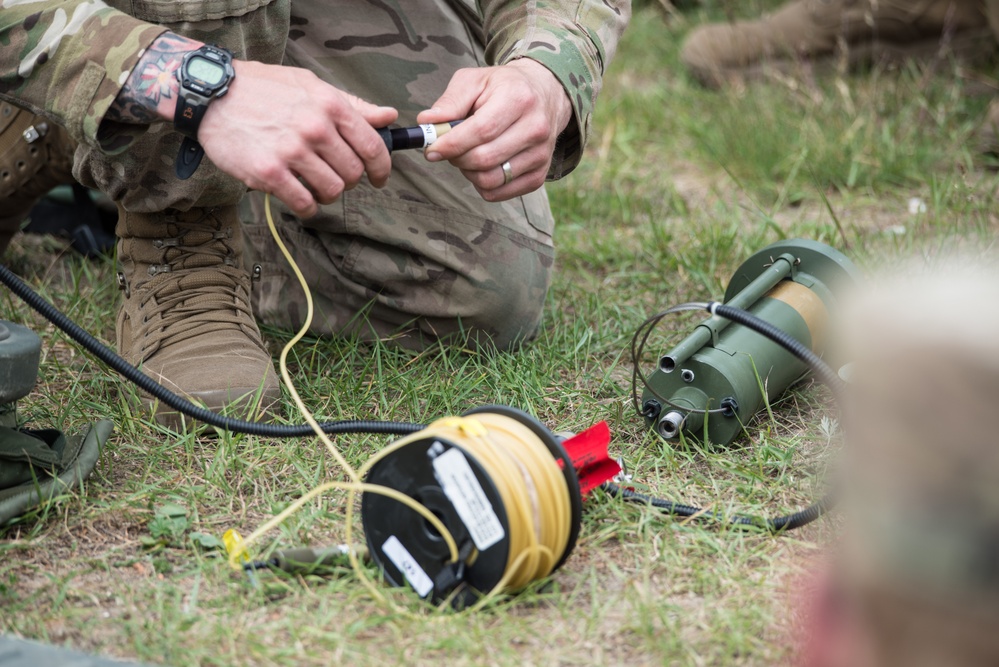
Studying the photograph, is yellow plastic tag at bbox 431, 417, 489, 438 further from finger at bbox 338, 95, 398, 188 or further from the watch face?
the watch face

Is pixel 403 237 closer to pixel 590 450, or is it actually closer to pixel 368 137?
pixel 368 137

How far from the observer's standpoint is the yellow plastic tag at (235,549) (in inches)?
55.3

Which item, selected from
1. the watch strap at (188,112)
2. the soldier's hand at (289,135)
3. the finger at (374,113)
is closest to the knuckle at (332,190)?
the soldier's hand at (289,135)

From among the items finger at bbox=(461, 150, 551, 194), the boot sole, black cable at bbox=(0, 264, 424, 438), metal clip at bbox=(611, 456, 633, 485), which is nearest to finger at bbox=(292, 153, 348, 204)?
finger at bbox=(461, 150, 551, 194)

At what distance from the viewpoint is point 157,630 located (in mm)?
1277

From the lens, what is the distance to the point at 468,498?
4.08 feet

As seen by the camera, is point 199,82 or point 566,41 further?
point 566,41

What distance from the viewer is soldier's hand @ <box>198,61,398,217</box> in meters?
1.45

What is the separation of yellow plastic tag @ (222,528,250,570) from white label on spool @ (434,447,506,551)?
1.12ft

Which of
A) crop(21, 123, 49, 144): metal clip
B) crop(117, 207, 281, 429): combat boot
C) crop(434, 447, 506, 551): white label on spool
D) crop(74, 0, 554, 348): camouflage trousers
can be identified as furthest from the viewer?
crop(21, 123, 49, 144): metal clip

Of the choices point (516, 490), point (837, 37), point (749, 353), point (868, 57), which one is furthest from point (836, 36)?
point (516, 490)

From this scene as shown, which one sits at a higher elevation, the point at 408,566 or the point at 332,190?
the point at 332,190

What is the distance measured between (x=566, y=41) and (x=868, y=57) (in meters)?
2.53

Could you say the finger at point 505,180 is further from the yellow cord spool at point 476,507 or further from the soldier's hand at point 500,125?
the yellow cord spool at point 476,507
